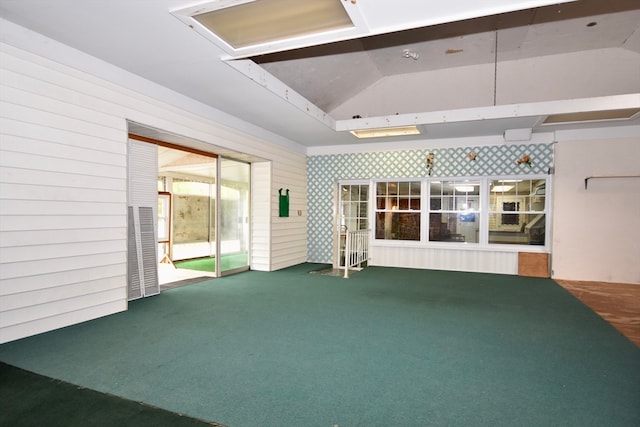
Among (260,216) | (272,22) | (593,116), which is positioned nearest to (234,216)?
(260,216)

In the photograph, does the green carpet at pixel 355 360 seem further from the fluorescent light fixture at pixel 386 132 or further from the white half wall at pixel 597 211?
the fluorescent light fixture at pixel 386 132

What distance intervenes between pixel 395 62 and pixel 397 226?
3.52 m

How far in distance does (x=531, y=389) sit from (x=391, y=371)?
97 centimetres

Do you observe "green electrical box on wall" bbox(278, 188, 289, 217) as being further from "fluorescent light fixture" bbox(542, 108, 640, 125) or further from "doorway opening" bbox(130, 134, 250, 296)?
"fluorescent light fixture" bbox(542, 108, 640, 125)

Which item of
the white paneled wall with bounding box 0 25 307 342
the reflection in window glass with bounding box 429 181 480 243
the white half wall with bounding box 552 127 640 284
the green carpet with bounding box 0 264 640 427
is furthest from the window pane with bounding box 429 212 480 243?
the white paneled wall with bounding box 0 25 307 342

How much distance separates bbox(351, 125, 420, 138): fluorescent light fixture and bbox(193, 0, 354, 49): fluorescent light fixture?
11.6 feet

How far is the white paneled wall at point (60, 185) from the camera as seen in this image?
3.11 meters

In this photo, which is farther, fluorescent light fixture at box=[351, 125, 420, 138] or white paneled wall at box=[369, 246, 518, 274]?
white paneled wall at box=[369, 246, 518, 274]

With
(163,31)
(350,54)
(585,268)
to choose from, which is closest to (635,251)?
(585,268)

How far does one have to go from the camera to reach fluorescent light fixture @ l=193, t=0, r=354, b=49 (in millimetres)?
2689

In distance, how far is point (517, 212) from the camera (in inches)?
275

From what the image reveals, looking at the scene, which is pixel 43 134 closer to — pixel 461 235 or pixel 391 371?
pixel 391 371

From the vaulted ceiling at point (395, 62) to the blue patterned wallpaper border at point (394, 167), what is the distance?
47 cm

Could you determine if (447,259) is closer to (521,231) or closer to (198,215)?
(521,231)
